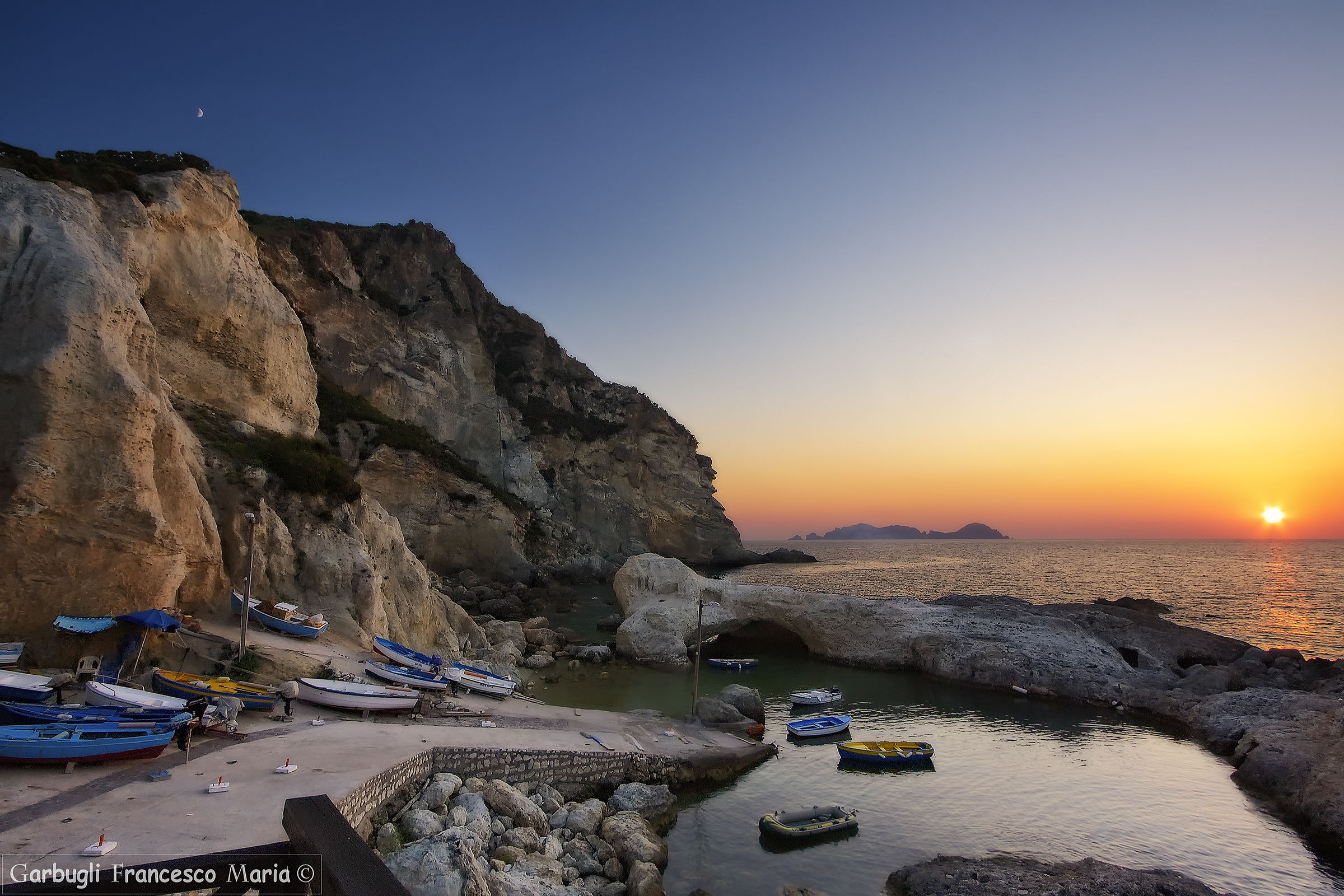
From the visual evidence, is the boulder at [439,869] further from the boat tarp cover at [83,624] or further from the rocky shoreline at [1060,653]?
the rocky shoreline at [1060,653]

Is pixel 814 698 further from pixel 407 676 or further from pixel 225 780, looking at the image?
pixel 225 780

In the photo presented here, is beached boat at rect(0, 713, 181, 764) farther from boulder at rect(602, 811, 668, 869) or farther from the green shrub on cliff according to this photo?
the green shrub on cliff

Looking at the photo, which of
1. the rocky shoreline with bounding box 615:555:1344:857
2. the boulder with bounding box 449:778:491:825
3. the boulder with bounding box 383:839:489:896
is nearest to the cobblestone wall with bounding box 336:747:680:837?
the boulder with bounding box 449:778:491:825

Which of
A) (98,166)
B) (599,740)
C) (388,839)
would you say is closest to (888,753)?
(599,740)

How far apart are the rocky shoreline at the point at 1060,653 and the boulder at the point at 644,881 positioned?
17.8 m

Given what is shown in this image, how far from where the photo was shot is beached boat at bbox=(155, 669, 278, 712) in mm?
14156

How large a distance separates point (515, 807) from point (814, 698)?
52.3 ft

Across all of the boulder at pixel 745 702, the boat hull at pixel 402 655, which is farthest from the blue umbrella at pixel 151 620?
the boulder at pixel 745 702

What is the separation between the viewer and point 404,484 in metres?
47.8

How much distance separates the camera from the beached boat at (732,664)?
3206 cm

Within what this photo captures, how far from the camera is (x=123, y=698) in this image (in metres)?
12.7

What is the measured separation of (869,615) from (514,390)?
5103 cm

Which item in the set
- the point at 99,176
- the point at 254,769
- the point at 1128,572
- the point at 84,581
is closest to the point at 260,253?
the point at 99,176

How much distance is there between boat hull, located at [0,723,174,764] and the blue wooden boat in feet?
58.3
